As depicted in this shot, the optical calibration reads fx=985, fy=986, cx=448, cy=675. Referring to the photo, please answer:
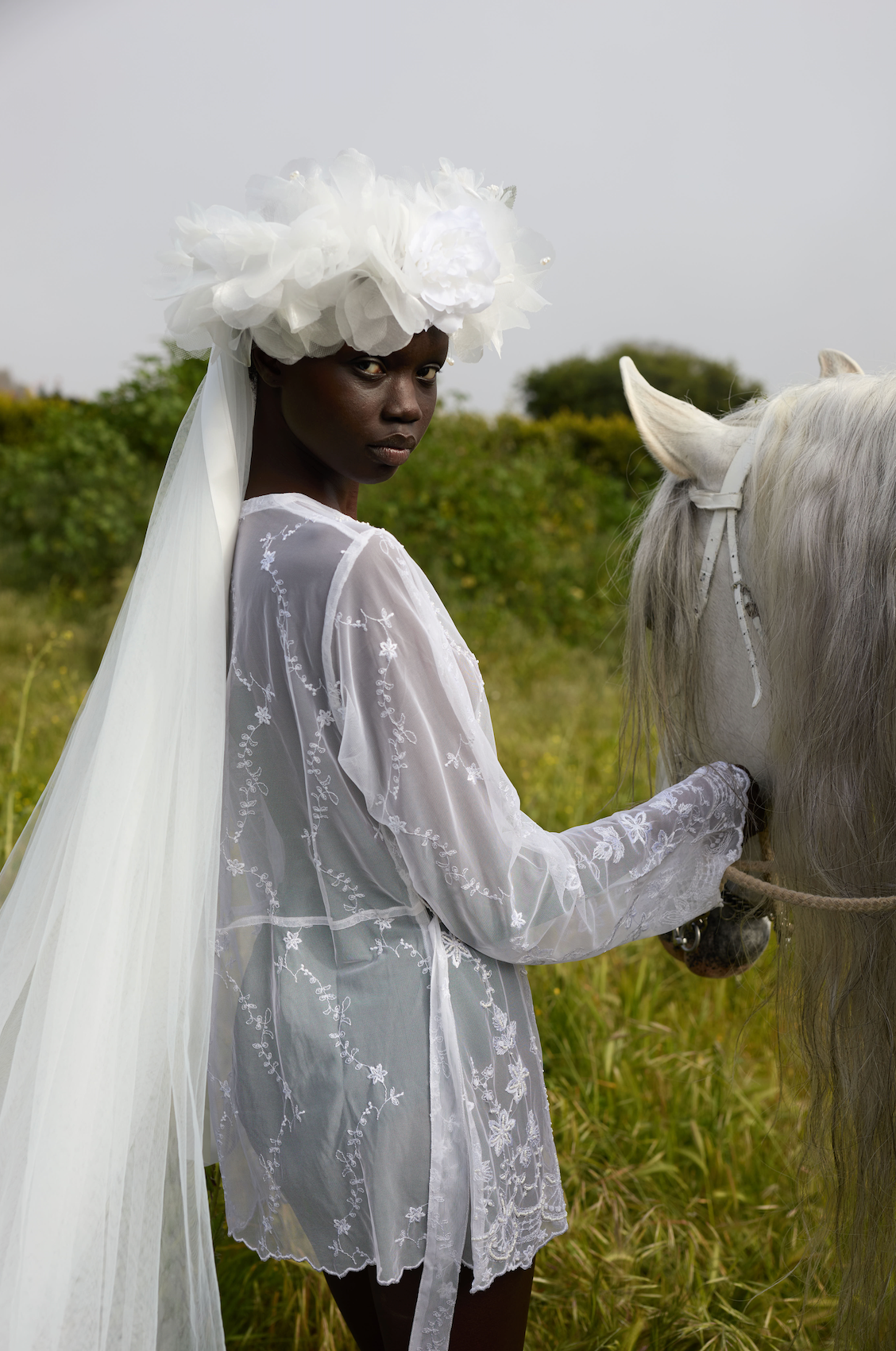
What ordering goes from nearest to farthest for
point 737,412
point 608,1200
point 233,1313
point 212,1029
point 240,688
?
point 240,688
point 212,1029
point 737,412
point 233,1313
point 608,1200

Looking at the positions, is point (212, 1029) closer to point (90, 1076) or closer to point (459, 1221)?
point (90, 1076)

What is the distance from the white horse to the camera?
4.34 feet

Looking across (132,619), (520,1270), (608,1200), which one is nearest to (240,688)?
(132,619)

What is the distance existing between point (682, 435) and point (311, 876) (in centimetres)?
87

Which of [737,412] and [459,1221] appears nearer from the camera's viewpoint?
[459,1221]

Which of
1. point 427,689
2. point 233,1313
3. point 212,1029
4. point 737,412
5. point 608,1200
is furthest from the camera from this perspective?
point 608,1200

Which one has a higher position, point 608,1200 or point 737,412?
point 737,412

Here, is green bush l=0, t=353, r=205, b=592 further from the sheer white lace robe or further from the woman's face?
the sheer white lace robe

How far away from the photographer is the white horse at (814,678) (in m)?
1.32

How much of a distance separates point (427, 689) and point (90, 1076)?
0.65 m

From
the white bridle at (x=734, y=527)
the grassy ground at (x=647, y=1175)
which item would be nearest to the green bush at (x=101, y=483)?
the grassy ground at (x=647, y=1175)

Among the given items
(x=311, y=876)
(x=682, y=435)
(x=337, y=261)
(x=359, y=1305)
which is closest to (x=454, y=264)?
(x=337, y=261)

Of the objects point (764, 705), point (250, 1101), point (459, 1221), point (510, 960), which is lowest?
point (459, 1221)

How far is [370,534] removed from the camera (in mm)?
1146
